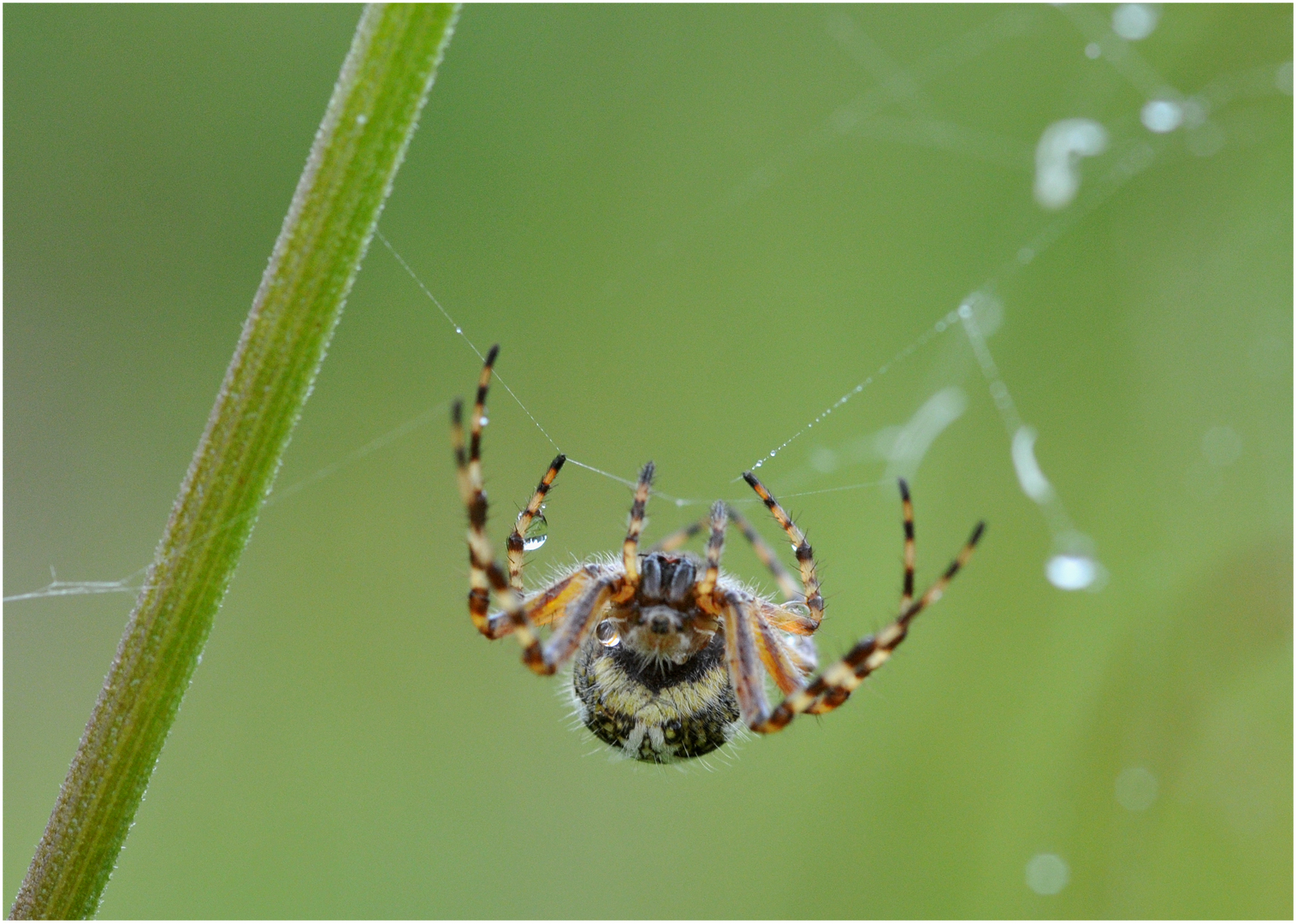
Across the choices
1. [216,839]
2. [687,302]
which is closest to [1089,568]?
[687,302]

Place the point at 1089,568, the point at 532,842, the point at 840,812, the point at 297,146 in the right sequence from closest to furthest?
the point at 1089,568, the point at 840,812, the point at 532,842, the point at 297,146

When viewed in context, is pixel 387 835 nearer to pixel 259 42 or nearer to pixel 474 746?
pixel 474 746

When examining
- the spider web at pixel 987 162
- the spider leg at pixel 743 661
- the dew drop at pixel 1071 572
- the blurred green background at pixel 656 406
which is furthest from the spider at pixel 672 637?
the dew drop at pixel 1071 572

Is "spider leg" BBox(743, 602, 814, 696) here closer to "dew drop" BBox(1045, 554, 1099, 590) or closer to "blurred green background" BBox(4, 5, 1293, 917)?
"blurred green background" BBox(4, 5, 1293, 917)

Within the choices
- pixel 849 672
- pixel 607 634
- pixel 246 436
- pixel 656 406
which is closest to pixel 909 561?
pixel 849 672

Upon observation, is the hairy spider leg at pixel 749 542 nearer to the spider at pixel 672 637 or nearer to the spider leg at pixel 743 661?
the spider at pixel 672 637

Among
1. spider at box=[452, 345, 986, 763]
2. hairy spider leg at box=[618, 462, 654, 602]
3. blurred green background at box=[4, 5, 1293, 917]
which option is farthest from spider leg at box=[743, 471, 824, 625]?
blurred green background at box=[4, 5, 1293, 917]

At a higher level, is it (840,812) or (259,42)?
(259,42)

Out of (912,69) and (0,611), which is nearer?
(0,611)
